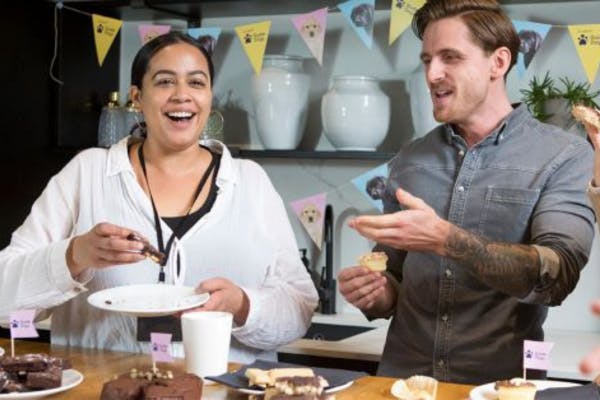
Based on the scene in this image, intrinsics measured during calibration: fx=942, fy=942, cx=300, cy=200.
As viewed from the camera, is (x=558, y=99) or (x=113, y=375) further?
(x=558, y=99)

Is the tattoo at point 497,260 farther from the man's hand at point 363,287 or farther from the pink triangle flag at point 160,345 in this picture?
the pink triangle flag at point 160,345

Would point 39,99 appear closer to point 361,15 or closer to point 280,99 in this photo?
point 280,99

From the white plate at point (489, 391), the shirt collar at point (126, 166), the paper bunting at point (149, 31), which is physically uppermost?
the paper bunting at point (149, 31)

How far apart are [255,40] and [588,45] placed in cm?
A: 112

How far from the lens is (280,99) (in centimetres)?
322

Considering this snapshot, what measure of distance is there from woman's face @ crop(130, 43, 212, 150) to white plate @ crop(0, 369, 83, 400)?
0.72m

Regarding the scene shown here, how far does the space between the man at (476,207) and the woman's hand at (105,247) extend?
1.57 feet

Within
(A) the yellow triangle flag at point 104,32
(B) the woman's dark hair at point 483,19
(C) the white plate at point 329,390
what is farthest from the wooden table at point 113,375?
(A) the yellow triangle flag at point 104,32

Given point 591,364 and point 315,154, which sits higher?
point 315,154

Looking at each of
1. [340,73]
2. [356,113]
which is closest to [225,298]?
[356,113]

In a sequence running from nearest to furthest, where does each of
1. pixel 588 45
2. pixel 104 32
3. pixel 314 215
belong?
pixel 588 45 < pixel 314 215 < pixel 104 32

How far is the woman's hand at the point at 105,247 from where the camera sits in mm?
1855

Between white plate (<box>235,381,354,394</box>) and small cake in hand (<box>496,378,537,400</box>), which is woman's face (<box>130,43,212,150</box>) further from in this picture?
small cake in hand (<box>496,378,537,400</box>)

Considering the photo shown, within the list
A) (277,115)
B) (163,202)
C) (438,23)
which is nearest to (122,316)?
(163,202)
